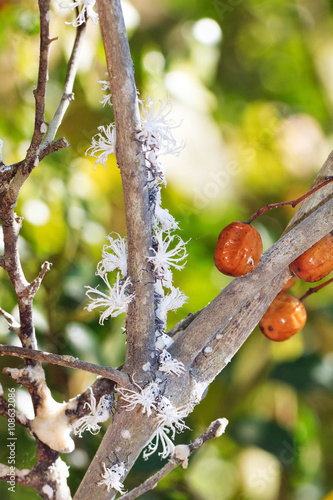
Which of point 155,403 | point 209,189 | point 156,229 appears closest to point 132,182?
point 156,229

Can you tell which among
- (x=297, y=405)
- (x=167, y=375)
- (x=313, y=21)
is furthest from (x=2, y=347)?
(x=313, y=21)

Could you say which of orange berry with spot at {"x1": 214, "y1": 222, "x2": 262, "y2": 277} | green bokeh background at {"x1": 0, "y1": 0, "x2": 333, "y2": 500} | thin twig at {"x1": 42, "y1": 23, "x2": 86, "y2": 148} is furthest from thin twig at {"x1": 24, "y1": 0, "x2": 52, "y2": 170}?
green bokeh background at {"x1": 0, "y1": 0, "x2": 333, "y2": 500}

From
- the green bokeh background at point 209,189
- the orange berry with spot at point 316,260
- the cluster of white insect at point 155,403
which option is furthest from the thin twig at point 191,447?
the green bokeh background at point 209,189

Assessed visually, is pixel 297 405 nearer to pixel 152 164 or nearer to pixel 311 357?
pixel 311 357

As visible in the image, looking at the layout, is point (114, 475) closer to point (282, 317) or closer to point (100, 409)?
point (100, 409)

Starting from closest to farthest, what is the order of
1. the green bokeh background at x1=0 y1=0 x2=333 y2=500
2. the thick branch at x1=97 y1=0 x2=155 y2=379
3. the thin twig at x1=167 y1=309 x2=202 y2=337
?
the thick branch at x1=97 y1=0 x2=155 y2=379 < the thin twig at x1=167 y1=309 x2=202 y2=337 < the green bokeh background at x1=0 y1=0 x2=333 y2=500

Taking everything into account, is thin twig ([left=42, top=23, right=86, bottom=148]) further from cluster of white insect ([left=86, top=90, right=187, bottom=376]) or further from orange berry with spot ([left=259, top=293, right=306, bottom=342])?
orange berry with spot ([left=259, top=293, right=306, bottom=342])
